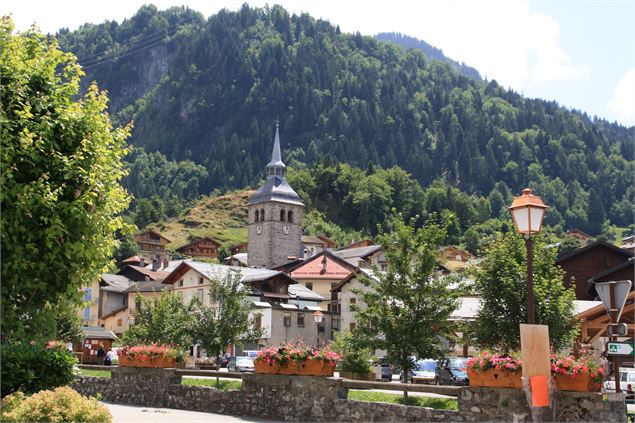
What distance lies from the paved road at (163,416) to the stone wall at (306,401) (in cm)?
49

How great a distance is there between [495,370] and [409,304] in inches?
304

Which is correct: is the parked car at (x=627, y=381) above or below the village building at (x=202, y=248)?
below

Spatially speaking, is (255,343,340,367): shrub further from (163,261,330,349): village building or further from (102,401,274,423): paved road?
(163,261,330,349): village building

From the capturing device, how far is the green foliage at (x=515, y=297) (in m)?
27.9

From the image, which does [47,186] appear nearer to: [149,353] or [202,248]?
[149,353]

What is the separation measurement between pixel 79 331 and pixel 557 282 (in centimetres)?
3713

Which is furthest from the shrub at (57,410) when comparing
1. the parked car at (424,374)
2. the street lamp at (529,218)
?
the parked car at (424,374)

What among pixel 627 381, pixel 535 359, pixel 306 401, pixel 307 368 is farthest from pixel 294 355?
pixel 627 381

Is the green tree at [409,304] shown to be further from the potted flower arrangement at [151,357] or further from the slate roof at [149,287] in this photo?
the slate roof at [149,287]

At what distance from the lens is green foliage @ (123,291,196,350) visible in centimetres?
3760

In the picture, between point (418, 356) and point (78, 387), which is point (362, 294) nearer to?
point (418, 356)

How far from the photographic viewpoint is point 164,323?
143 feet

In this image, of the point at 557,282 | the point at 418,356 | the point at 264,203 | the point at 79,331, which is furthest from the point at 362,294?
the point at 264,203

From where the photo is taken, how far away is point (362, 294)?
24.8m
